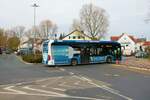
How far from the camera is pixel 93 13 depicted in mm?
92500

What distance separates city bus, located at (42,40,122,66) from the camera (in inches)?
1421

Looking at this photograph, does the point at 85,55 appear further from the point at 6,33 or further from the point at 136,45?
the point at 6,33

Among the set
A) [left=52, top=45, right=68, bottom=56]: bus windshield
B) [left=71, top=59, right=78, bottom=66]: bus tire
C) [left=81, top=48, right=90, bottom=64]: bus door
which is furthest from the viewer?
[left=81, top=48, right=90, bottom=64]: bus door

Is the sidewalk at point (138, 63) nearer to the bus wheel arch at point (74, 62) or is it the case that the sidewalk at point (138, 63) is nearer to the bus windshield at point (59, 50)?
the bus wheel arch at point (74, 62)

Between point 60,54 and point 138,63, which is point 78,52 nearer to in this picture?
point 60,54

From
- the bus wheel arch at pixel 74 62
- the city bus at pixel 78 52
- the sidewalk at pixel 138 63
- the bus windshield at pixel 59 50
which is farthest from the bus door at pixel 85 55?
the sidewalk at pixel 138 63

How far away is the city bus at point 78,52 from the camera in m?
36.1

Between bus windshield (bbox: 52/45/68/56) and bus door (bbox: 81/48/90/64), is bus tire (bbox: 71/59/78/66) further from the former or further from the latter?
bus windshield (bbox: 52/45/68/56)

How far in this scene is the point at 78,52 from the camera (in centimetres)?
3797

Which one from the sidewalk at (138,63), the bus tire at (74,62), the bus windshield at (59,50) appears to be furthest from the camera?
the bus tire at (74,62)

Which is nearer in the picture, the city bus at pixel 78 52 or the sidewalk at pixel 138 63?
the sidewalk at pixel 138 63

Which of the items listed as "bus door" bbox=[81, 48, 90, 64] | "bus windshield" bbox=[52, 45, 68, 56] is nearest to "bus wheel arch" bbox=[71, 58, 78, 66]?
"bus door" bbox=[81, 48, 90, 64]

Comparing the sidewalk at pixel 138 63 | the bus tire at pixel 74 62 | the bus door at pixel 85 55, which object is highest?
the bus door at pixel 85 55

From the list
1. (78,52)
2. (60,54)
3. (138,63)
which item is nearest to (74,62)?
(78,52)
